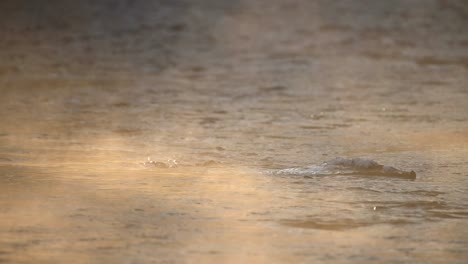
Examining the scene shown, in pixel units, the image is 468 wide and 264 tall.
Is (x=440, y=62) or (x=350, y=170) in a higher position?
(x=440, y=62)

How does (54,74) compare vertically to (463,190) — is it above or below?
above

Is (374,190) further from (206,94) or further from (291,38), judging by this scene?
(291,38)

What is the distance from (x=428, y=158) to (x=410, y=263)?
8.01 ft

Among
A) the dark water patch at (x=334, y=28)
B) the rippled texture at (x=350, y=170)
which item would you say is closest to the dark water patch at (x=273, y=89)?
the rippled texture at (x=350, y=170)

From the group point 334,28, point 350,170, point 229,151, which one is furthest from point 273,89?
point 334,28

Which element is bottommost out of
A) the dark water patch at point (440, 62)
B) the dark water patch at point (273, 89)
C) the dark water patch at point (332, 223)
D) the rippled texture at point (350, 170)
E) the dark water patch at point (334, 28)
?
the dark water patch at point (332, 223)

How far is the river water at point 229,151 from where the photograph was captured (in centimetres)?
466

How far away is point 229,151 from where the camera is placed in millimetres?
7016

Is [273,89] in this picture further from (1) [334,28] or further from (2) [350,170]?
(1) [334,28]

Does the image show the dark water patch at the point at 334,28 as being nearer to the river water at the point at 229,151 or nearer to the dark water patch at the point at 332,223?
the river water at the point at 229,151

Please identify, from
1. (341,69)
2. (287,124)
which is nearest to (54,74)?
(341,69)

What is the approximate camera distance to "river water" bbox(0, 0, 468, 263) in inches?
183

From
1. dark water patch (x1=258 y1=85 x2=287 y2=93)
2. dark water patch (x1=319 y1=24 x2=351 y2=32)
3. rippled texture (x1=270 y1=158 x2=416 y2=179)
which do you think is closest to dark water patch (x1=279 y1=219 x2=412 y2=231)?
rippled texture (x1=270 y1=158 x2=416 y2=179)

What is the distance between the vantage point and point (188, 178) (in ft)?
19.8
